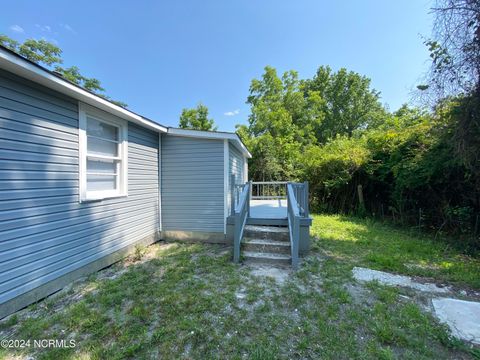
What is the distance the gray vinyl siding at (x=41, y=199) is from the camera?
2.40m

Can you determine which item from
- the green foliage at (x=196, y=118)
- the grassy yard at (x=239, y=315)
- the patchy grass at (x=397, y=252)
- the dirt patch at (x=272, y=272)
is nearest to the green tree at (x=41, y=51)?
the green foliage at (x=196, y=118)

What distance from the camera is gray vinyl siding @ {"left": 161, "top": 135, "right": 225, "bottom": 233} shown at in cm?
510

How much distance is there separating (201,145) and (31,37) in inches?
723

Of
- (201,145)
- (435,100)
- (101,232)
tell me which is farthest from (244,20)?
(101,232)

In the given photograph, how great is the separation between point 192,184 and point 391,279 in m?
4.31

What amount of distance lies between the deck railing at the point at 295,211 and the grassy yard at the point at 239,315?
389 millimetres

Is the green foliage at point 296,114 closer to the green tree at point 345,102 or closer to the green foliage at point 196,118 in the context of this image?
the green tree at point 345,102

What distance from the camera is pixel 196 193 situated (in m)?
5.21

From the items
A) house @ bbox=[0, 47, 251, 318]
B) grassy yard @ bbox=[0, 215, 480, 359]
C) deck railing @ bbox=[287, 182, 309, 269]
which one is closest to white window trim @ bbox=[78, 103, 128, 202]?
house @ bbox=[0, 47, 251, 318]

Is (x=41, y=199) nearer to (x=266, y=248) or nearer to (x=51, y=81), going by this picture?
(x=51, y=81)

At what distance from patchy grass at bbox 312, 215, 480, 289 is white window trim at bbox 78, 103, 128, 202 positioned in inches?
173

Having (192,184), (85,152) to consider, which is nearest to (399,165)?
(192,184)

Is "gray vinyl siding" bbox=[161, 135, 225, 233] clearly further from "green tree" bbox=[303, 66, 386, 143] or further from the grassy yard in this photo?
"green tree" bbox=[303, 66, 386, 143]

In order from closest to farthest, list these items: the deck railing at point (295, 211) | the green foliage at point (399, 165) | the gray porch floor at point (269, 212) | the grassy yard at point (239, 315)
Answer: the grassy yard at point (239, 315)
the deck railing at point (295, 211)
the green foliage at point (399, 165)
the gray porch floor at point (269, 212)
